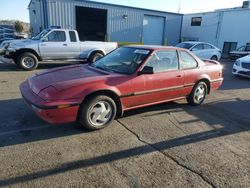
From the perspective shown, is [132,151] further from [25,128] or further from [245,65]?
[245,65]

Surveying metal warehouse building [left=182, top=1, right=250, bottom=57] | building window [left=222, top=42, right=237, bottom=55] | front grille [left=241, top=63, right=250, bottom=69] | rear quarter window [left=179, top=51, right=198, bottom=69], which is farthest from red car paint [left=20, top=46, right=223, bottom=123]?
building window [left=222, top=42, right=237, bottom=55]

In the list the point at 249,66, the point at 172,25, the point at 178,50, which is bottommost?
the point at 249,66

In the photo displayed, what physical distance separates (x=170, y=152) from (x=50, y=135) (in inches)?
78.5

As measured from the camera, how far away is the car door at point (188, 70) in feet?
17.1

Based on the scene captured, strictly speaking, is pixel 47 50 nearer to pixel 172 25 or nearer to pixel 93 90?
pixel 93 90

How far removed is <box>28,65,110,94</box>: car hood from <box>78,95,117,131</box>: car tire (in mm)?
365

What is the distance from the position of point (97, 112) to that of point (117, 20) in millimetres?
17018

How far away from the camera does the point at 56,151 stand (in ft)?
10.9

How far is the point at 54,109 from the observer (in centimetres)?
348

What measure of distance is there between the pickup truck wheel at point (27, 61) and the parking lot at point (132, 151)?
5.04 m

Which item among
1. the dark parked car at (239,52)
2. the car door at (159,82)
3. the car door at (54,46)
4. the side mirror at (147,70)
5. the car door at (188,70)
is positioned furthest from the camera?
the dark parked car at (239,52)

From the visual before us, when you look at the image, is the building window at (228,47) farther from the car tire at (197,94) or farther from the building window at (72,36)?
the car tire at (197,94)

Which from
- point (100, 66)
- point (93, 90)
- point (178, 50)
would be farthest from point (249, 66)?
point (93, 90)

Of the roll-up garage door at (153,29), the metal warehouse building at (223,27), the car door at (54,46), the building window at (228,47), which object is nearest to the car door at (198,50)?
the car door at (54,46)
